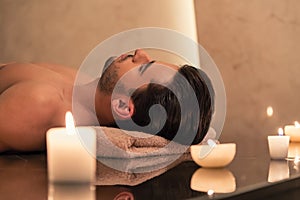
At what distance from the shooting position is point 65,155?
1.98 ft

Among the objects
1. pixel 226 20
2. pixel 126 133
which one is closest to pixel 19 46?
pixel 226 20

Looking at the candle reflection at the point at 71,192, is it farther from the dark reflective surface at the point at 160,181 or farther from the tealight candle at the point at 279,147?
the tealight candle at the point at 279,147

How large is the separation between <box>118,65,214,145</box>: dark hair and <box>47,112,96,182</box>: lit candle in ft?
1.42

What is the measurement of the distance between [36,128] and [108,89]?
0.23 meters

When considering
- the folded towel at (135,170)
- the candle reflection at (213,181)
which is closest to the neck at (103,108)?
the folded towel at (135,170)

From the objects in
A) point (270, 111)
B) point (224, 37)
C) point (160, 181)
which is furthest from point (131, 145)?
point (224, 37)

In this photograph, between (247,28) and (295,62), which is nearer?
(295,62)

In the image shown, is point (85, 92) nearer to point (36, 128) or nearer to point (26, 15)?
point (36, 128)

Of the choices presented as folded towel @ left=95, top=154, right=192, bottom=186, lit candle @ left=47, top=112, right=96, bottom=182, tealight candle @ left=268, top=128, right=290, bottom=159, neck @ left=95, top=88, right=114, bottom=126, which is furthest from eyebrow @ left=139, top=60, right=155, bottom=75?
lit candle @ left=47, top=112, right=96, bottom=182

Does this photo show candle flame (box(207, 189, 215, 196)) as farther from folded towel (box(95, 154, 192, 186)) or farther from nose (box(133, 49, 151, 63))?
nose (box(133, 49, 151, 63))

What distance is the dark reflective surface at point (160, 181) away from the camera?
0.55 meters

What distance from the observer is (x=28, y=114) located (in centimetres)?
99

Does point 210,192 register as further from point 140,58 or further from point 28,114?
point 140,58

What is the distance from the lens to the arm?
994 millimetres
